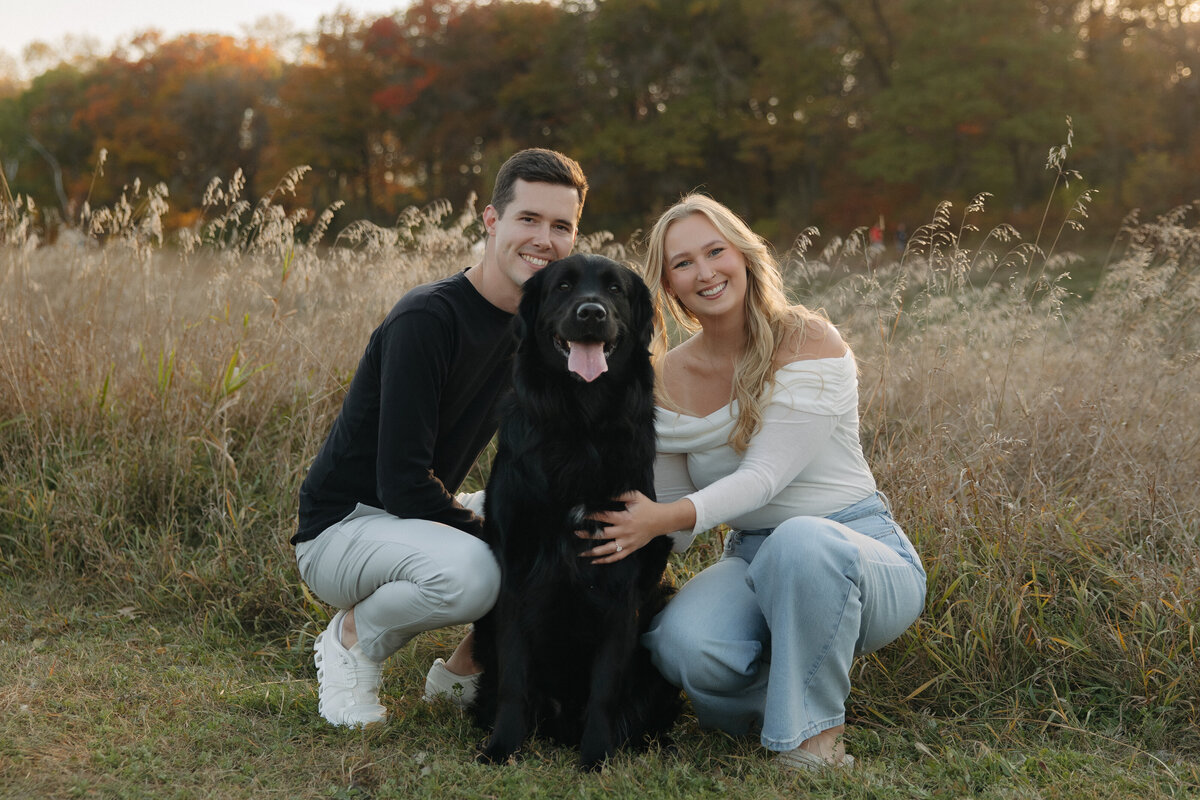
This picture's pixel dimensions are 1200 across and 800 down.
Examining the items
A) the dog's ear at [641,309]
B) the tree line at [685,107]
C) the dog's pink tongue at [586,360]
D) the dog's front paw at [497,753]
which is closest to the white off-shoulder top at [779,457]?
the dog's ear at [641,309]

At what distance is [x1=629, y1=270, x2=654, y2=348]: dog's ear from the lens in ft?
7.63

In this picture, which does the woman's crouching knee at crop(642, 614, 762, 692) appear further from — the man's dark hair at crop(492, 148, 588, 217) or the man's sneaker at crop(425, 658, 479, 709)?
the man's dark hair at crop(492, 148, 588, 217)

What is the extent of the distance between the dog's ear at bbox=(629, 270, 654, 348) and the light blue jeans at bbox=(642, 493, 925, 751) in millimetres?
586

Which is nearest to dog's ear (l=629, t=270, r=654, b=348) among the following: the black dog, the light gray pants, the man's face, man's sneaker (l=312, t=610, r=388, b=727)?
the black dog

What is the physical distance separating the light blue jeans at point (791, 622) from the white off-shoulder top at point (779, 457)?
0.10 m

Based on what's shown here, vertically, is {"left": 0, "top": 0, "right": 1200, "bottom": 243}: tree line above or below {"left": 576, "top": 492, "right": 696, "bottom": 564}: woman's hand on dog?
above

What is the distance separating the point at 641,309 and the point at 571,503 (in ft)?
1.78

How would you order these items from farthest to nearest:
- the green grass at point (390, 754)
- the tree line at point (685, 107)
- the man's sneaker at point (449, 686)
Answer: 1. the tree line at point (685, 107)
2. the man's sneaker at point (449, 686)
3. the green grass at point (390, 754)

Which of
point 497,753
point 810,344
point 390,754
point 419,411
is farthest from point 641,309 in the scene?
point 390,754

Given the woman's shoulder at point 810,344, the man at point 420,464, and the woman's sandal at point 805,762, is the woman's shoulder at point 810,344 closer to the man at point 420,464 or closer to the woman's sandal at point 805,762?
the man at point 420,464

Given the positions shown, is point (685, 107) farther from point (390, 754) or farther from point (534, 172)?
point (390, 754)

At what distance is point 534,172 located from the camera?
2504mm

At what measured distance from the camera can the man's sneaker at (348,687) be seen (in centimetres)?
242

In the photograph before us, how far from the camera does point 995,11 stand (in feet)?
58.0
